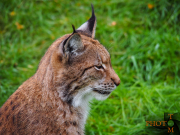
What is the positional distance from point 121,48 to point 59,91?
3748 mm

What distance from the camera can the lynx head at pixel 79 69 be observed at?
124 inches

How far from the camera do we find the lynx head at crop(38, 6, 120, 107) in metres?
3.15

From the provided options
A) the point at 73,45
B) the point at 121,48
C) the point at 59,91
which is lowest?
the point at 59,91

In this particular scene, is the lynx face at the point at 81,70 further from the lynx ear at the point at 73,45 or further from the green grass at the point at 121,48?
the green grass at the point at 121,48

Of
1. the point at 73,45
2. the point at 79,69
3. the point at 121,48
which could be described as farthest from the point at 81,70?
the point at 121,48

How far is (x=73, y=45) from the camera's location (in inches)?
122

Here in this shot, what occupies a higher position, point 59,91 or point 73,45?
point 73,45

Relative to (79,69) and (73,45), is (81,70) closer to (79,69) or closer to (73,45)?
(79,69)

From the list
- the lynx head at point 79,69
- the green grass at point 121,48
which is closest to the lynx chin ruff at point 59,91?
the lynx head at point 79,69

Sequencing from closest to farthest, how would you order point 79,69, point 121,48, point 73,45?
point 73,45 → point 79,69 → point 121,48

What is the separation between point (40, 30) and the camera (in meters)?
7.37

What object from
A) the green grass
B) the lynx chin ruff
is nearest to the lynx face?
the lynx chin ruff

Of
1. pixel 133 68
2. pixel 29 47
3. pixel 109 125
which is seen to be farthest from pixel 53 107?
pixel 29 47

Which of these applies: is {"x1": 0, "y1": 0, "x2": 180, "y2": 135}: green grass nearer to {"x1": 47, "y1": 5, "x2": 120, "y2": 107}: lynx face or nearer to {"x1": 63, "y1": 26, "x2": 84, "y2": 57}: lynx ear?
{"x1": 47, "y1": 5, "x2": 120, "y2": 107}: lynx face
